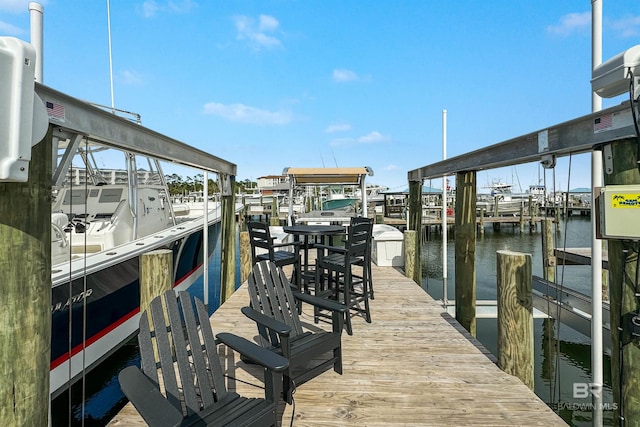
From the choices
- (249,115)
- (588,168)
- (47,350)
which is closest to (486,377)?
(588,168)

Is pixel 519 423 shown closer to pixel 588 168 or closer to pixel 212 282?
pixel 588 168

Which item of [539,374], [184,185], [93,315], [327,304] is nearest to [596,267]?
[327,304]

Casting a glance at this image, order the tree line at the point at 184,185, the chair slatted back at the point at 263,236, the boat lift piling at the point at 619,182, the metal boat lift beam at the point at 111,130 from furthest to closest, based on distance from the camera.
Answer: the tree line at the point at 184,185 < the chair slatted back at the point at 263,236 < the boat lift piling at the point at 619,182 < the metal boat lift beam at the point at 111,130

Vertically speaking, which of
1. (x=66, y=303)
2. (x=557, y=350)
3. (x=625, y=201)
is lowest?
(x=557, y=350)

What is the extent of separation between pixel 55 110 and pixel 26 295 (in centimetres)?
93

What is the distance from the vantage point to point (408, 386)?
277cm

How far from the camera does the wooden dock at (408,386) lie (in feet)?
7.75

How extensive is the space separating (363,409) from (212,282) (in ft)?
33.5

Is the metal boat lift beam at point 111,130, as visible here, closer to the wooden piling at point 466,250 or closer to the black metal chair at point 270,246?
the black metal chair at point 270,246

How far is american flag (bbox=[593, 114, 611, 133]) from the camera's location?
2074mm

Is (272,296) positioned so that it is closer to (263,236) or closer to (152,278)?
(152,278)

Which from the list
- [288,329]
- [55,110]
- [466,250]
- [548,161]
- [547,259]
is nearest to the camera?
[55,110]

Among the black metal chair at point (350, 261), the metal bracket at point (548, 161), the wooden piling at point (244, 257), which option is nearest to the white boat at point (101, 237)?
the wooden piling at point (244, 257)

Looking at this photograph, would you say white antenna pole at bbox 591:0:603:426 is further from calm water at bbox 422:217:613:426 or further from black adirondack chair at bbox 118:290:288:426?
black adirondack chair at bbox 118:290:288:426
